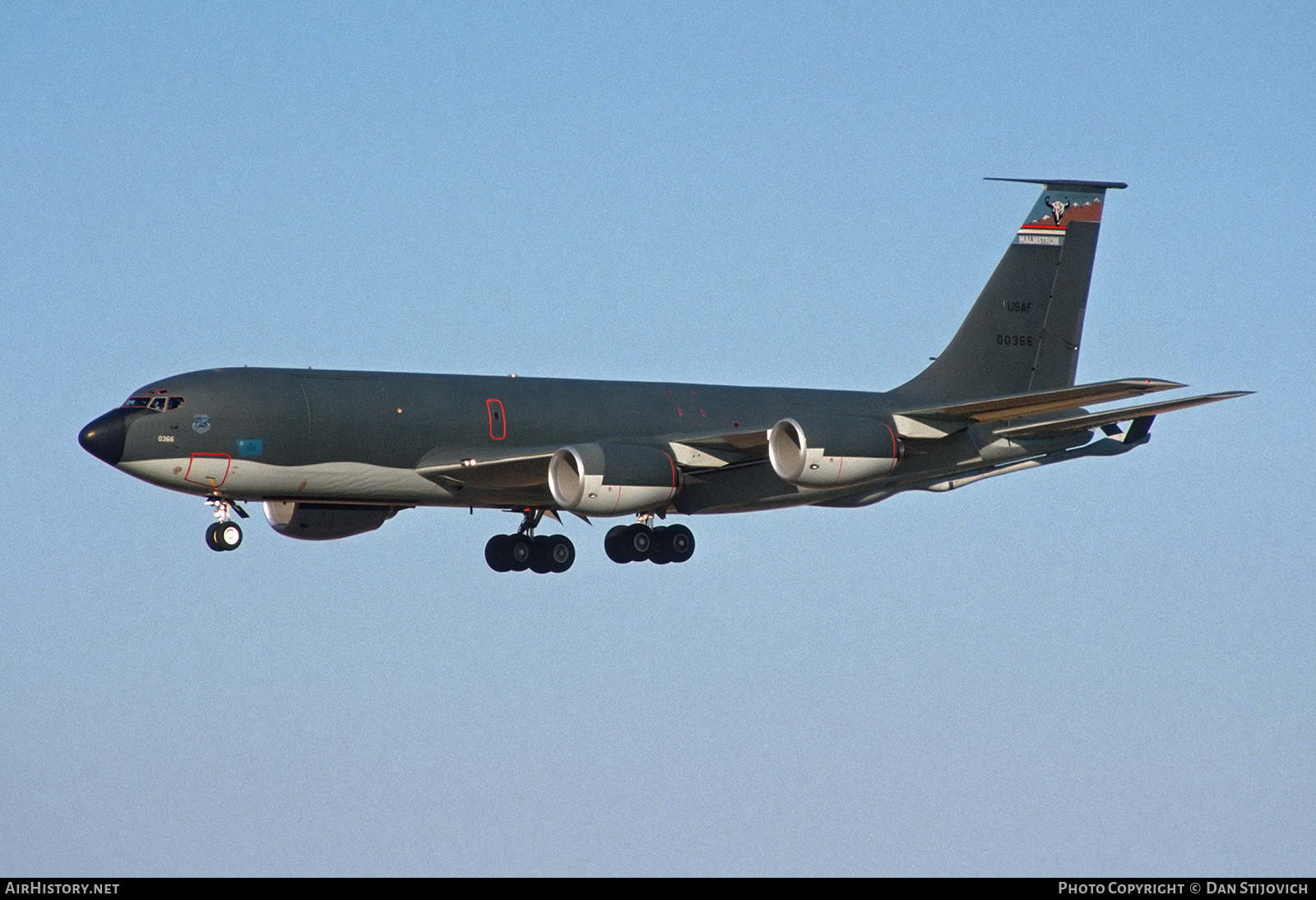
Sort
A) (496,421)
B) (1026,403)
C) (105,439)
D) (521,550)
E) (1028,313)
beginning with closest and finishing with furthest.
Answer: (105,439) → (1026,403) → (496,421) → (521,550) → (1028,313)

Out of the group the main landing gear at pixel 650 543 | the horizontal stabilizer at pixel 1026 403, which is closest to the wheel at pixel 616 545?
the main landing gear at pixel 650 543

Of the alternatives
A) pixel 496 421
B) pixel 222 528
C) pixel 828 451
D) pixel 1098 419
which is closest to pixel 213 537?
pixel 222 528

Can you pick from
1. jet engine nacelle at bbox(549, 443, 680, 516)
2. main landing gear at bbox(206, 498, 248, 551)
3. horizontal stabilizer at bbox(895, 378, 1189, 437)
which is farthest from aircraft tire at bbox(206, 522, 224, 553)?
horizontal stabilizer at bbox(895, 378, 1189, 437)

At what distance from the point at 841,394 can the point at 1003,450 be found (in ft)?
14.7

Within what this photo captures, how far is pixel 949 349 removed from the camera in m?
50.2

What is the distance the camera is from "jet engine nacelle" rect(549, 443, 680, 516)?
40812 millimetres

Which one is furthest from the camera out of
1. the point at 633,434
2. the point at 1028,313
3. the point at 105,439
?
the point at 1028,313

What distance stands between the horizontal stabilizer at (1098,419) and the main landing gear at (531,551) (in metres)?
10.9

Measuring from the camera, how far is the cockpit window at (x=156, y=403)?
4000 centimetres

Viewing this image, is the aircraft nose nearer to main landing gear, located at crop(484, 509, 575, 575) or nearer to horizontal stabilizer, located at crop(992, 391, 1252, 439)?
main landing gear, located at crop(484, 509, 575, 575)

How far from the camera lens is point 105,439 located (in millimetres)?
39500

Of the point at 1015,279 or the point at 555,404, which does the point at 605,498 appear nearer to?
the point at 555,404

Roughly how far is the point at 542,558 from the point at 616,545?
2266mm

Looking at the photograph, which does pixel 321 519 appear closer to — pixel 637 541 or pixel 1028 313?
pixel 637 541
